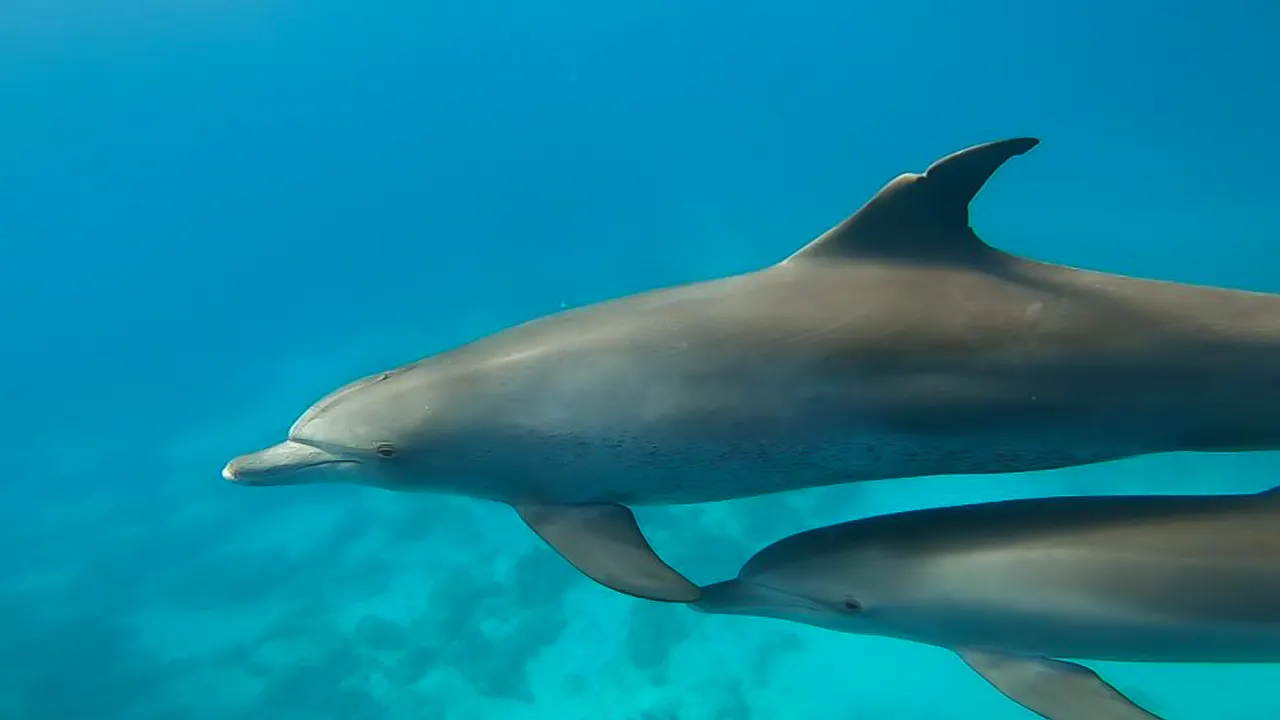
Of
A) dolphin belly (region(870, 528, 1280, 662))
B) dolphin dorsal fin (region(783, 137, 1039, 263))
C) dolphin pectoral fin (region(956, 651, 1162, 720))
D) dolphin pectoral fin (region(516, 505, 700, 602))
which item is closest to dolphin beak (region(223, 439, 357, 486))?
dolphin pectoral fin (region(516, 505, 700, 602))

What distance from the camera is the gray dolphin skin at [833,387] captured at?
3188mm

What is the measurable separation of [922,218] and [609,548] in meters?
1.47

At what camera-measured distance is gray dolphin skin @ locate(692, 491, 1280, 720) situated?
358 cm

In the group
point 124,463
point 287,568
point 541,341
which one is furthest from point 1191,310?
point 124,463

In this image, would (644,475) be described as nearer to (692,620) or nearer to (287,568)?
(692,620)

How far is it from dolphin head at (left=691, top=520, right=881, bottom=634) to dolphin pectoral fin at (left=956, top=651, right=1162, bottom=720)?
0.46m

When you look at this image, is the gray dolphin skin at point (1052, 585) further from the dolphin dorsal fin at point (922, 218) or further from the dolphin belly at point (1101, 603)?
the dolphin dorsal fin at point (922, 218)

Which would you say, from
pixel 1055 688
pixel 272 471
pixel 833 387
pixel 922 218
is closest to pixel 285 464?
pixel 272 471

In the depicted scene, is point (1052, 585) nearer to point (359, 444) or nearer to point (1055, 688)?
point (1055, 688)

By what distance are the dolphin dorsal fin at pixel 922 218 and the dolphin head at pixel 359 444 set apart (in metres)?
1.48

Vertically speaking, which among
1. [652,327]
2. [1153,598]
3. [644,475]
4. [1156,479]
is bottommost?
[1156,479]

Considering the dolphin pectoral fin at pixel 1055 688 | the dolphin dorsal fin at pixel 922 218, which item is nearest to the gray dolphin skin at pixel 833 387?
the dolphin dorsal fin at pixel 922 218

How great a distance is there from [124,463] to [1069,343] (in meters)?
14.2

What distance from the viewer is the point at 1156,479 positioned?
36.3ft
